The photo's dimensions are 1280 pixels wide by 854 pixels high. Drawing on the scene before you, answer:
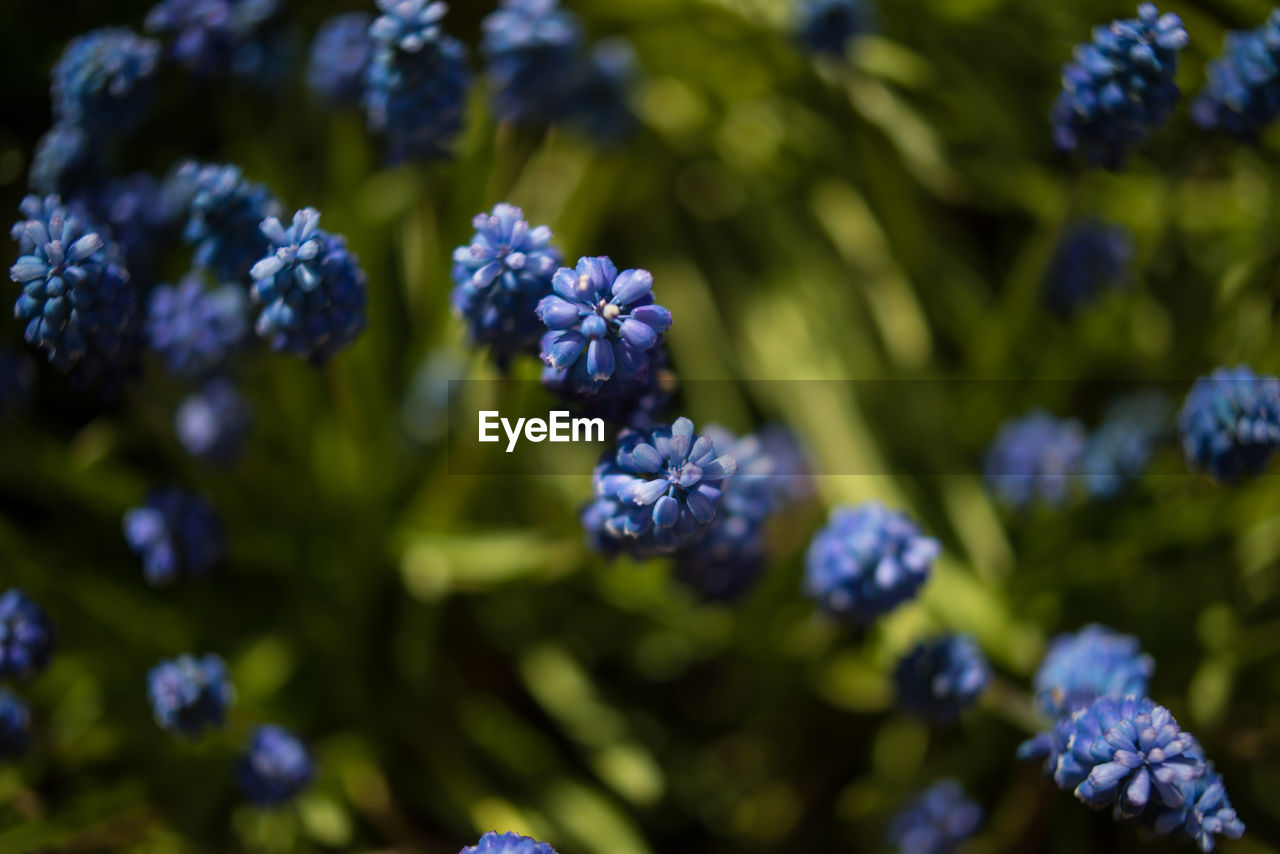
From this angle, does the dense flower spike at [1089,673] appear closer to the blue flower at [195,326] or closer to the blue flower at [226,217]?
the blue flower at [226,217]

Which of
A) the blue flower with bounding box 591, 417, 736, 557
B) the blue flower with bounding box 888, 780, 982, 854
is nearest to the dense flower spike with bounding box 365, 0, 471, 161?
the blue flower with bounding box 591, 417, 736, 557

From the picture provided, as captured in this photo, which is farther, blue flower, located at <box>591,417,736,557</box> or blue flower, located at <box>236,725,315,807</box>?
blue flower, located at <box>236,725,315,807</box>

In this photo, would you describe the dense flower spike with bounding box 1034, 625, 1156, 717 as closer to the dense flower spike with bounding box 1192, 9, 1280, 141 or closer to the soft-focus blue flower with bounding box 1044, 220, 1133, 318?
the soft-focus blue flower with bounding box 1044, 220, 1133, 318

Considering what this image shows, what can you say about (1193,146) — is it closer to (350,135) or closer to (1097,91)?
(1097,91)

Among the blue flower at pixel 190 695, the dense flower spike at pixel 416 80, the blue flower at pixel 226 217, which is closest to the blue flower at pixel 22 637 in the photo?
the blue flower at pixel 190 695

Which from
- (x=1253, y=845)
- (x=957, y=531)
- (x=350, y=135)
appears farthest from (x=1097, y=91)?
(x=350, y=135)
